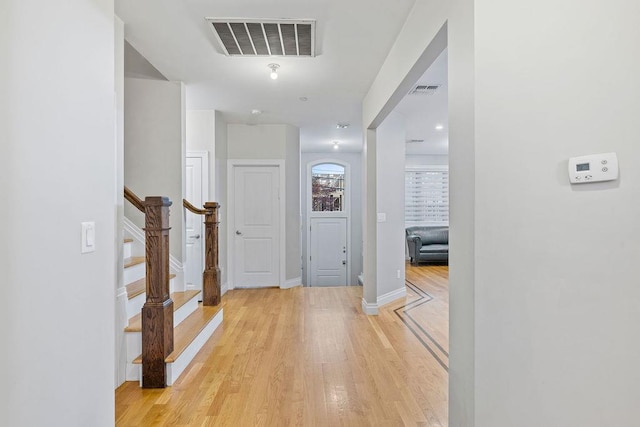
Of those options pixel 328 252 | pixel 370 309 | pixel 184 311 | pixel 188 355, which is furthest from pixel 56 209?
pixel 328 252

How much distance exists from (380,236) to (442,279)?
2.43m

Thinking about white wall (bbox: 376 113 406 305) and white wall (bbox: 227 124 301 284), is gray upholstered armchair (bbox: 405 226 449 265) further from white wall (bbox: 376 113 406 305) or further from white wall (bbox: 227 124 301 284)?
white wall (bbox: 227 124 301 284)

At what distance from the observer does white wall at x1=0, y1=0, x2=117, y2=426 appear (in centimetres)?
94

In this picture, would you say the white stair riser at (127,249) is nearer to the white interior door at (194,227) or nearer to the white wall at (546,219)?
the white interior door at (194,227)

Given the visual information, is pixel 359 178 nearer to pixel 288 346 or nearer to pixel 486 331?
pixel 288 346

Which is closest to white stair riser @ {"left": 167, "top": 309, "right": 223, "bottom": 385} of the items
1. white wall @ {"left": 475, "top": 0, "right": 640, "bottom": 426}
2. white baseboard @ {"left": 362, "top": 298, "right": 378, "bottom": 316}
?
white baseboard @ {"left": 362, "top": 298, "right": 378, "bottom": 316}

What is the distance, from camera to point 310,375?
Answer: 8.39 ft

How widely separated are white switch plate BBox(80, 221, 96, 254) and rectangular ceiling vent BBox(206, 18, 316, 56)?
185 cm

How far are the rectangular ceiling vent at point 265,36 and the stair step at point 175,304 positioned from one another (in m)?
2.28

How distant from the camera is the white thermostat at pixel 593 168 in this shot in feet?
3.46

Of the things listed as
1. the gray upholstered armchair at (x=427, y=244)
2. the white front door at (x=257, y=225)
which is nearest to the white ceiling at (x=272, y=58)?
the white front door at (x=257, y=225)

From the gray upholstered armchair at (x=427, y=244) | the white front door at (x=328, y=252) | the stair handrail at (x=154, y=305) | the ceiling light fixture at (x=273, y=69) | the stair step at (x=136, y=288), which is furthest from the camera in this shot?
the white front door at (x=328, y=252)

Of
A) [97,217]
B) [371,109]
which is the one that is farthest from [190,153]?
[97,217]

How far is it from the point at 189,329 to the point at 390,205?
2851 mm
